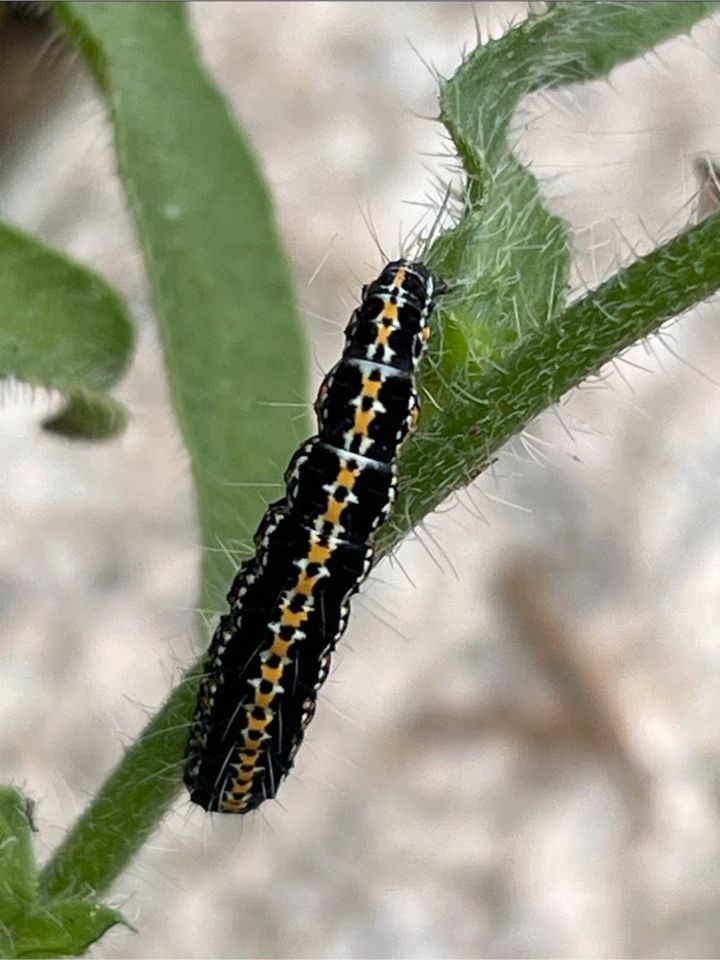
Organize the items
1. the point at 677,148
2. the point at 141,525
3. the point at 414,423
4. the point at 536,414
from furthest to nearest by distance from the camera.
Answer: the point at 677,148 < the point at 141,525 < the point at 414,423 < the point at 536,414

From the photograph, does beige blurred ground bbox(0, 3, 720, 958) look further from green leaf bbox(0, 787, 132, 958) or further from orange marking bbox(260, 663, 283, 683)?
green leaf bbox(0, 787, 132, 958)

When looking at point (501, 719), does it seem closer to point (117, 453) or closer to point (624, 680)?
point (624, 680)

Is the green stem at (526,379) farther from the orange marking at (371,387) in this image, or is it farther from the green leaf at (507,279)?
the orange marking at (371,387)

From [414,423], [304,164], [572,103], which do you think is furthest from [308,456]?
[304,164]

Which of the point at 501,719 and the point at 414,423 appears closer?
the point at 414,423

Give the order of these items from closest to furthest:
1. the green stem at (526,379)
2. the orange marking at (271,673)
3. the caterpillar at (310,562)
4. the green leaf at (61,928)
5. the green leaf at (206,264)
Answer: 1. the green stem at (526,379)
2. the green leaf at (61,928)
3. the caterpillar at (310,562)
4. the orange marking at (271,673)
5. the green leaf at (206,264)

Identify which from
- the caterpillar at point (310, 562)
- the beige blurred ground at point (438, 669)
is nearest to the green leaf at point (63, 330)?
the caterpillar at point (310, 562)

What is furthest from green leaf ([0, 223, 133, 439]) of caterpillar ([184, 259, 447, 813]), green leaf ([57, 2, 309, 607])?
caterpillar ([184, 259, 447, 813])
